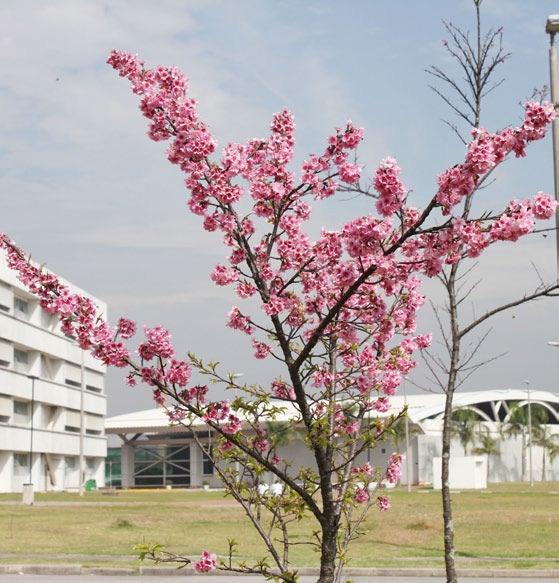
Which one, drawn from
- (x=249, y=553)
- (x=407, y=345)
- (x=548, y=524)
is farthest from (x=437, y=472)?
(x=407, y=345)

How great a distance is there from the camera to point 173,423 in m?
7.48

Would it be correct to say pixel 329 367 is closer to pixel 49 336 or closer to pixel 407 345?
pixel 407 345

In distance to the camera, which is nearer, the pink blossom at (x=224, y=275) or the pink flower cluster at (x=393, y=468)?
the pink blossom at (x=224, y=275)

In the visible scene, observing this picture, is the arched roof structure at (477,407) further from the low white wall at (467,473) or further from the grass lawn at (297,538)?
the grass lawn at (297,538)

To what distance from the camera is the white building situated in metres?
93.7

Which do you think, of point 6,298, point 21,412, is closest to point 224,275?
point 6,298

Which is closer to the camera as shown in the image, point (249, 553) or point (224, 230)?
point (224, 230)

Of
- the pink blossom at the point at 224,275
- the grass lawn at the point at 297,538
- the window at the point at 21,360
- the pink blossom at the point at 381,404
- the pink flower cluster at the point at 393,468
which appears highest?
the window at the point at 21,360

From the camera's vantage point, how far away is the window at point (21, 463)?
97644 millimetres

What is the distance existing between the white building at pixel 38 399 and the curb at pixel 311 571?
63456mm

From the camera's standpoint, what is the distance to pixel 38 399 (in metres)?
101

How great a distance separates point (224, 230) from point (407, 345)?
2.03m

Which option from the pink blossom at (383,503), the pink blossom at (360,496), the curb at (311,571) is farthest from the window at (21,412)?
the pink blossom at (360,496)

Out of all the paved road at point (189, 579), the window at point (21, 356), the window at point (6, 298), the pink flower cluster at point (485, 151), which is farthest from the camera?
the window at point (21, 356)
